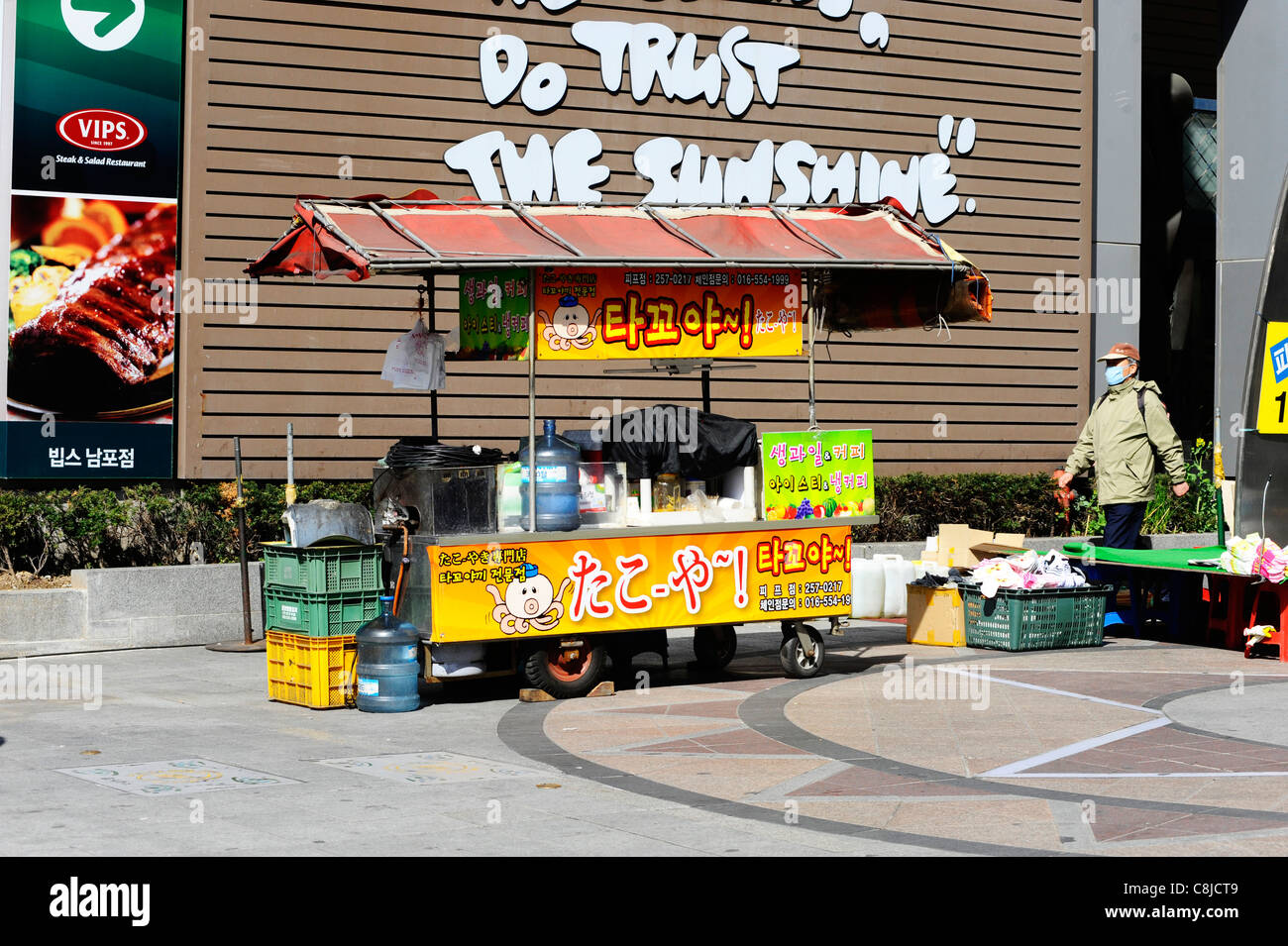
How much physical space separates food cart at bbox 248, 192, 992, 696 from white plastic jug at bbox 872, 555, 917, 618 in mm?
3461

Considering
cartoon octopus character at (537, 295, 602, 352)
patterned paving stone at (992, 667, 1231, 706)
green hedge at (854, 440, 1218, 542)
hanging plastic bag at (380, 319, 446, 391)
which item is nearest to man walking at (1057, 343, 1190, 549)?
patterned paving stone at (992, 667, 1231, 706)

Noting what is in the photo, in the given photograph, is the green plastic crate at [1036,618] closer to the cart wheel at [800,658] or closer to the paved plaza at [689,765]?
the paved plaza at [689,765]

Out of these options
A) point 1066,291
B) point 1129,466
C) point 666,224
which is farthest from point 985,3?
point 666,224

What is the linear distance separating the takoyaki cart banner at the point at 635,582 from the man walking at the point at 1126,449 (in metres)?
3.37

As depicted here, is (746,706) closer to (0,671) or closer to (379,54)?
(0,671)

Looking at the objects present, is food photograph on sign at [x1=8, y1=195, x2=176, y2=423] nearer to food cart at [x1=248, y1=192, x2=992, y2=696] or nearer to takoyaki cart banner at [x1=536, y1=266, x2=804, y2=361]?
food cart at [x1=248, y1=192, x2=992, y2=696]

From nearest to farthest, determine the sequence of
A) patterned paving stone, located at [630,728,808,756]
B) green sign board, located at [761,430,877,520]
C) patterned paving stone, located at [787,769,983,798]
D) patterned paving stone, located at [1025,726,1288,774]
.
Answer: patterned paving stone, located at [787,769,983,798] < patterned paving stone, located at [1025,726,1288,774] < patterned paving stone, located at [630,728,808,756] < green sign board, located at [761,430,877,520]

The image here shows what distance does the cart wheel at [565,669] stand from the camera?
1091 centimetres

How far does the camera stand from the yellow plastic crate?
34.3 ft

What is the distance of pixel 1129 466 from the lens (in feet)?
45.6

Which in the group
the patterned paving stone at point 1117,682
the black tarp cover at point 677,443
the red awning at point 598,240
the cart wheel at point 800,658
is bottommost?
the patterned paving stone at point 1117,682

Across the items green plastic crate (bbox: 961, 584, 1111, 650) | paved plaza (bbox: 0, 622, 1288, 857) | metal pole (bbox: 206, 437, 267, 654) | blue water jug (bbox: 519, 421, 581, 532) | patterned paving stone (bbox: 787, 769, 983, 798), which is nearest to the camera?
paved plaza (bbox: 0, 622, 1288, 857)

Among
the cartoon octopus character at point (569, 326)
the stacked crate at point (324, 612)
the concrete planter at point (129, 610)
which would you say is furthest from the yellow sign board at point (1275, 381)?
the concrete planter at point (129, 610)

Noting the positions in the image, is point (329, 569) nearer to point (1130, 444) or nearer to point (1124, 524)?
point (1130, 444)
